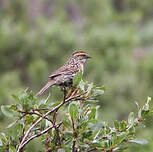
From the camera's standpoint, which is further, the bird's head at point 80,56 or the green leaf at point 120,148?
the bird's head at point 80,56

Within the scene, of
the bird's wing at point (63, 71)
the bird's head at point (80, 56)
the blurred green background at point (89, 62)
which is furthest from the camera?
the blurred green background at point (89, 62)

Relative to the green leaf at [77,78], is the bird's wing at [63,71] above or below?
above

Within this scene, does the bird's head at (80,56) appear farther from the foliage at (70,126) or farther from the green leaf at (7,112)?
the green leaf at (7,112)

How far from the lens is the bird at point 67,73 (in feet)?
11.9

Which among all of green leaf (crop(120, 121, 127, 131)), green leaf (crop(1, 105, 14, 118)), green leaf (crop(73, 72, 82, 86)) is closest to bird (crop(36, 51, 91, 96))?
green leaf (crop(73, 72, 82, 86))

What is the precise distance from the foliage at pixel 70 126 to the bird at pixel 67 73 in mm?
415

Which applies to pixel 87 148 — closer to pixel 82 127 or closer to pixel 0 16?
pixel 82 127

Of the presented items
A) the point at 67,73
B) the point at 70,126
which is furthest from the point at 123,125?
the point at 67,73

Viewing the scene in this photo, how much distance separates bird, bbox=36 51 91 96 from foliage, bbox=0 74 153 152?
16.3 inches

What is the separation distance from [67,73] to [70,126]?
36.6 inches

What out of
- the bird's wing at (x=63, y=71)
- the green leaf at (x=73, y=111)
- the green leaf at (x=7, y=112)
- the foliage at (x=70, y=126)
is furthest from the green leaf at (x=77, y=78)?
the bird's wing at (x=63, y=71)

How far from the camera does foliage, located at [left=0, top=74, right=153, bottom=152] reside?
9.38 ft

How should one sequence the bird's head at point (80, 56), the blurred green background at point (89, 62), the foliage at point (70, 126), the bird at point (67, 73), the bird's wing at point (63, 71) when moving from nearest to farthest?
the foliage at point (70, 126) < the bird at point (67, 73) < the bird's wing at point (63, 71) < the bird's head at point (80, 56) < the blurred green background at point (89, 62)

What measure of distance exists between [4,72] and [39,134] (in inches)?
479
